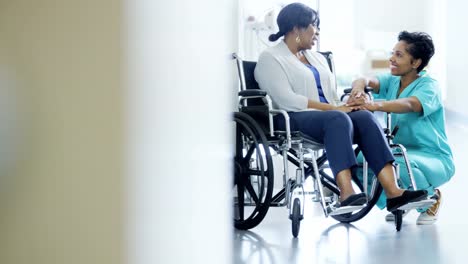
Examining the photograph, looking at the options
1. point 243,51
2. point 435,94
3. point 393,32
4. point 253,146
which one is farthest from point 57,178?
point 393,32

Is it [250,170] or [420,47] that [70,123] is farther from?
[420,47]

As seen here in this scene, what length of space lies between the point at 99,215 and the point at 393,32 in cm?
667

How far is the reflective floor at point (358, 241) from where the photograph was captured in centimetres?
210

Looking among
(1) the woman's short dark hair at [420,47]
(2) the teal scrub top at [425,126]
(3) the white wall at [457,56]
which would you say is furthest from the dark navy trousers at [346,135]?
(3) the white wall at [457,56]

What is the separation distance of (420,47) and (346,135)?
0.76 m

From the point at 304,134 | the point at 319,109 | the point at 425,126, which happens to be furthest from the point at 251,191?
the point at 425,126

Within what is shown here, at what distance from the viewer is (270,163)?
250 centimetres

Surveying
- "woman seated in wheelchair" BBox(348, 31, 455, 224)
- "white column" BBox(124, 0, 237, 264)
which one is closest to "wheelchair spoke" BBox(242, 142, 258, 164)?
"woman seated in wheelchair" BBox(348, 31, 455, 224)

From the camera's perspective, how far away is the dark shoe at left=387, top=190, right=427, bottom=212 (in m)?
2.31

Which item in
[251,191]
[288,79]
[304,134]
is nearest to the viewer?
[304,134]

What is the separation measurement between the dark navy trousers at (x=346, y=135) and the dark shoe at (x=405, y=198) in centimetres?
13

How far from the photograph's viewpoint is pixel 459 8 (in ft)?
21.3

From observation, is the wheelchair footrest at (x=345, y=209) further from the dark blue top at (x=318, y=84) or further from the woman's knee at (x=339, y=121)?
the dark blue top at (x=318, y=84)


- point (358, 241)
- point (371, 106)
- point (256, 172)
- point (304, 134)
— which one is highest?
point (371, 106)
